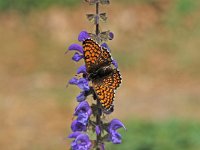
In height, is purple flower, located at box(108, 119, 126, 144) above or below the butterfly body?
below

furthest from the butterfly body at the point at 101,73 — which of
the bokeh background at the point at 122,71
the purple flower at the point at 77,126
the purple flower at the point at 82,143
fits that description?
the bokeh background at the point at 122,71

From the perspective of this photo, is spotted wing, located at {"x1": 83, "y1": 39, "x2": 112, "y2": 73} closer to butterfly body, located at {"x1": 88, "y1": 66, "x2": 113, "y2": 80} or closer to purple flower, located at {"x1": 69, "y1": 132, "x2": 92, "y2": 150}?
butterfly body, located at {"x1": 88, "y1": 66, "x2": 113, "y2": 80}

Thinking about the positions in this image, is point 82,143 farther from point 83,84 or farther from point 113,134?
point 83,84

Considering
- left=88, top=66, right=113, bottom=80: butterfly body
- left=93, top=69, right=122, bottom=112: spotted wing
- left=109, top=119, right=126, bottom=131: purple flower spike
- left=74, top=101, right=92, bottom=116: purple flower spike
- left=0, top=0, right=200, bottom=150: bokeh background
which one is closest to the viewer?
left=93, top=69, right=122, bottom=112: spotted wing

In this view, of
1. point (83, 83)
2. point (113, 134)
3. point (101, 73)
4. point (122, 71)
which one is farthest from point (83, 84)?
point (122, 71)

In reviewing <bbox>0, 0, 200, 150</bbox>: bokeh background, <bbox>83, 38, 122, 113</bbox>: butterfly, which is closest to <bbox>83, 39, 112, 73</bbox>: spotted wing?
<bbox>83, 38, 122, 113</bbox>: butterfly

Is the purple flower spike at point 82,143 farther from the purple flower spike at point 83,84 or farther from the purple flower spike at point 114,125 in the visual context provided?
the purple flower spike at point 83,84

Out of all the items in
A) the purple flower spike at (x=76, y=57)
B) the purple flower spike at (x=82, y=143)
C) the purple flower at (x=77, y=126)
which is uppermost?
the purple flower spike at (x=76, y=57)
